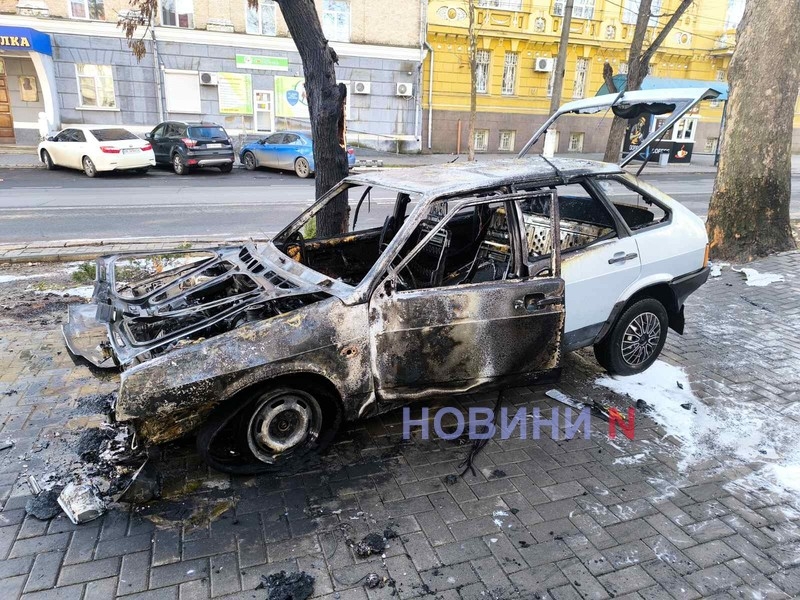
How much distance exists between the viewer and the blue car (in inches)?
725

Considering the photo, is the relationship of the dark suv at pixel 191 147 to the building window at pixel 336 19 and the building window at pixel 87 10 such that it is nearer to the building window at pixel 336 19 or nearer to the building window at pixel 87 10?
the building window at pixel 87 10

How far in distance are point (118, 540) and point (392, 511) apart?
1428 millimetres

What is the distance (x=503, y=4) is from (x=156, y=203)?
19.8 meters

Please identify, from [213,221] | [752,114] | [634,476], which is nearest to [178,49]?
[213,221]

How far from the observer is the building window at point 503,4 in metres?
25.6

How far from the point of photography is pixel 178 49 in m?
22.5

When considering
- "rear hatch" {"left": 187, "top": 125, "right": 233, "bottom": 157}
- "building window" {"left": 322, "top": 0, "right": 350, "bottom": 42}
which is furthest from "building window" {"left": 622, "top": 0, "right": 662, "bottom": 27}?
"rear hatch" {"left": 187, "top": 125, "right": 233, "bottom": 157}

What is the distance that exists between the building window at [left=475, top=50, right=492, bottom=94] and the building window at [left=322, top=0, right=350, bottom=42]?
6113 mm

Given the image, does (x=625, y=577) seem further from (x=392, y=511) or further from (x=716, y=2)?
(x=716, y=2)

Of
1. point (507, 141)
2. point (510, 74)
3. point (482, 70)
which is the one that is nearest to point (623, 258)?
point (482, 70)

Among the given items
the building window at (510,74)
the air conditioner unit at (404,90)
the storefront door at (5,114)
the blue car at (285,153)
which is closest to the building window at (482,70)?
the building window at (510,74)

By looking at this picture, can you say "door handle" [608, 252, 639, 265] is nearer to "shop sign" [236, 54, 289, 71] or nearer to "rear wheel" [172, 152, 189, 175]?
"rear wheel" [172, 152, 189, 175]

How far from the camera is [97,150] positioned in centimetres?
1667

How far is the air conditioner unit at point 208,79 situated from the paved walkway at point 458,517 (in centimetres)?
2106
